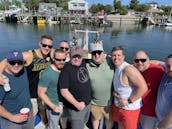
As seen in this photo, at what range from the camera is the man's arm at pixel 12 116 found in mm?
2534

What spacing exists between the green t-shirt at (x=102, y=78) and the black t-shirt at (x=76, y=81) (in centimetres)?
16

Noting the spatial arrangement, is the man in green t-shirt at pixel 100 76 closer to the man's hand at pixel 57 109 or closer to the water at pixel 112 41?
the man's hand at pixel 57 109

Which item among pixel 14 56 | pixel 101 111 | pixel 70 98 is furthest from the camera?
pixel 101 111

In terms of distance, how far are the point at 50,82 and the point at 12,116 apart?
669 mm

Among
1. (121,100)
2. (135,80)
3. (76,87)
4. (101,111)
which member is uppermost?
(135,80)

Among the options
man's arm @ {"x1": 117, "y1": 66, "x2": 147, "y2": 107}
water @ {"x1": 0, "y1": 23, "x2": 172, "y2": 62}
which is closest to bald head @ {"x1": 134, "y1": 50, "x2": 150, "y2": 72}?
man's arm @ {"x1": 117, "y1": 66, "x2": 147, "y2": 107}

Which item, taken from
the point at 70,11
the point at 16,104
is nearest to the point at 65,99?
the point at 16,104

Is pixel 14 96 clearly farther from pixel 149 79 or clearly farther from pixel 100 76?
pixel 149 79

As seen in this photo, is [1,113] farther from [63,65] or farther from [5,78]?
[63,65]

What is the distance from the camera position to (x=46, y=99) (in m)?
3.00

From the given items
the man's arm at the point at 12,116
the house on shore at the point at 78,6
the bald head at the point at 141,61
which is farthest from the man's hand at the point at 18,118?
the house on shore at the point at 78,6

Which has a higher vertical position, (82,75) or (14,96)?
(82,75)

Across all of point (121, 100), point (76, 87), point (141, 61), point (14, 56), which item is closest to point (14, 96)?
point (14, 56)

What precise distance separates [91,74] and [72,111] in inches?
24.1
